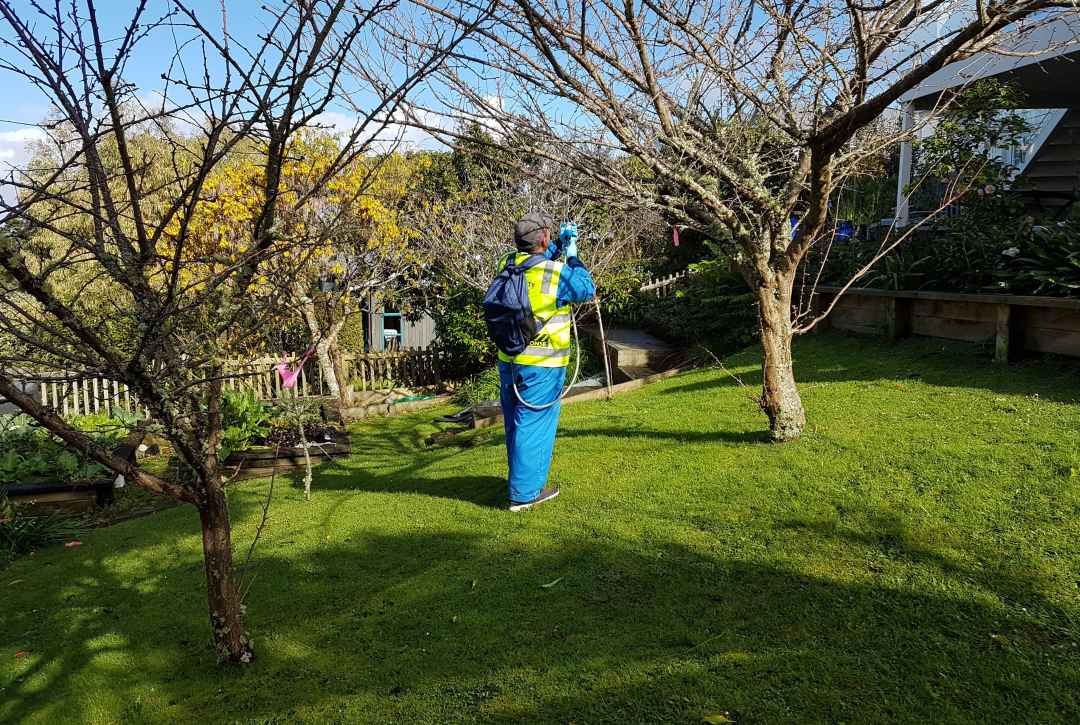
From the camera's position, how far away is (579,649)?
3535 mm

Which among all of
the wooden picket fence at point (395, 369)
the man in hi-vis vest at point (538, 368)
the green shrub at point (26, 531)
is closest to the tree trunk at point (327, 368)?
the wooden picket fence at point (395, 369)

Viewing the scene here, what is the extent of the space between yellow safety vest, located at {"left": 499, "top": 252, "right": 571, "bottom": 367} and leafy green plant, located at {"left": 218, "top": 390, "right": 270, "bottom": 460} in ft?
15.8

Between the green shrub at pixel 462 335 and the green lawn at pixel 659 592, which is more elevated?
the green shrub at pixel 462 335

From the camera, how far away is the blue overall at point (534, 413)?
555 centimetres

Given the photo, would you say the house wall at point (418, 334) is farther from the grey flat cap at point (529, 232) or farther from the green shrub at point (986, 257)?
the grey flat cap at point (529, 232)

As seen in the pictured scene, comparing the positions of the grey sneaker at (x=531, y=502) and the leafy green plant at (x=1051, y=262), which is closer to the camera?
the grey sneaker at (x=531, y=502)

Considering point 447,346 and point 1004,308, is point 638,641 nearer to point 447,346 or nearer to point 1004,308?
point 1004,308

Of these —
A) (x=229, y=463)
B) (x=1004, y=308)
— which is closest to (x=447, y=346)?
(x=229, y=463)

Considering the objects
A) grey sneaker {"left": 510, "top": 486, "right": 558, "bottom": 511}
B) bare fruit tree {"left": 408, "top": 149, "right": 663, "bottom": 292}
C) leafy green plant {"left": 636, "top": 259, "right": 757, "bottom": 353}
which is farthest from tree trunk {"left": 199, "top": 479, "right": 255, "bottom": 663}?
bare fruit tree {"left": 408, "top": 149, "right": 663, "bottom": 292}

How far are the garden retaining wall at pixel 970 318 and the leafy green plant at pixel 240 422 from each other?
7.23 meters

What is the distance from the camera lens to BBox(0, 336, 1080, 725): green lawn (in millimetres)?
3121

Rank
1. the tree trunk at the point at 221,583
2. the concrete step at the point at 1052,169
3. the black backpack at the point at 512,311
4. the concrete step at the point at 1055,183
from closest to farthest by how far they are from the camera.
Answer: the tree trunk at the point at 221,583 → the black backpack at the point at 512,311 → the concrete step at the point at 1055,183 → the concrete step at the point at 1052,169

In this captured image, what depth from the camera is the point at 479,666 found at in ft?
11.5

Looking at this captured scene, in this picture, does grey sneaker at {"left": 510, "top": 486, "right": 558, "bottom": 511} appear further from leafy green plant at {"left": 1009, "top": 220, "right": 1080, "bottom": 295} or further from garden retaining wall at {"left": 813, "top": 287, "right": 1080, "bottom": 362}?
leafy green plant at {"left": 1009, "top": 220, "right": 1080, "bottom": 295}
